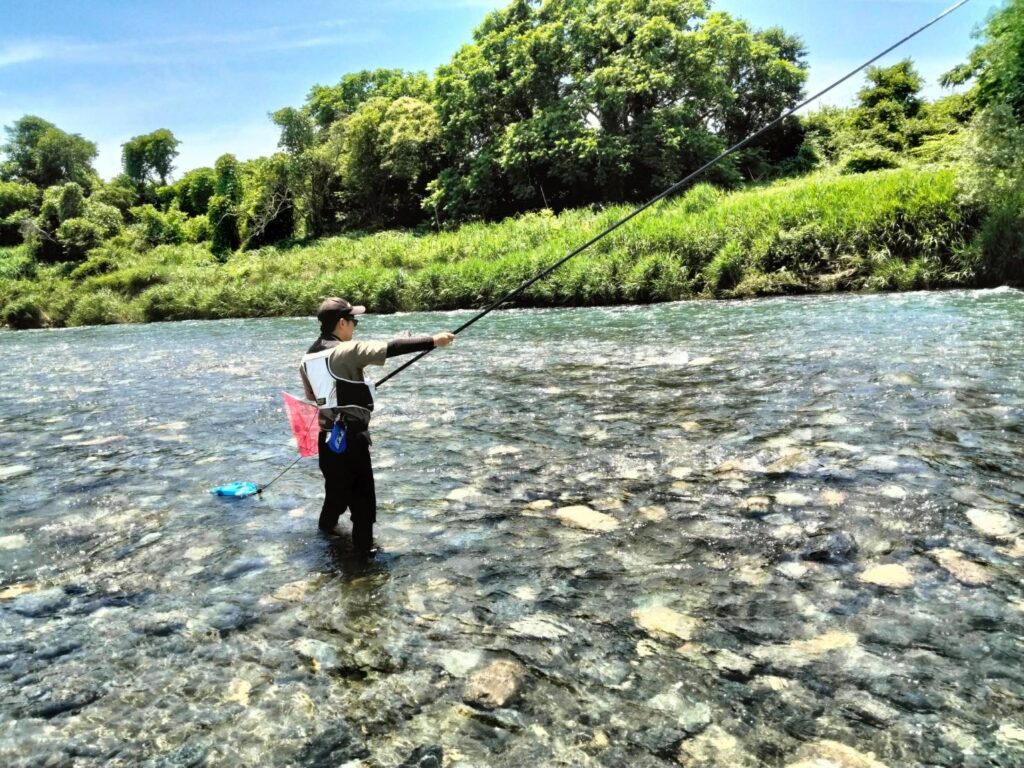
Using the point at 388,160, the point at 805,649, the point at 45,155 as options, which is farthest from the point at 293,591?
A: the point at 45,155

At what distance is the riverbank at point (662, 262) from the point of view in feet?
71.7

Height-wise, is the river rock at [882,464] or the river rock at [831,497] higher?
the river rock at [882,464]

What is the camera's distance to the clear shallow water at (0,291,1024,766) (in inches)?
115

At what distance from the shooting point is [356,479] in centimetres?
484

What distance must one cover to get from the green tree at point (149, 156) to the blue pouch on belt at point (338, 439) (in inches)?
5172

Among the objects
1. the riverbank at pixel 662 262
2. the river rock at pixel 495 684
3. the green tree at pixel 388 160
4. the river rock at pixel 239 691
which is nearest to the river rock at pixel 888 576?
the river rock at pixel 495 684

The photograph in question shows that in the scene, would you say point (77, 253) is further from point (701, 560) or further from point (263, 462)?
point (701, 560)

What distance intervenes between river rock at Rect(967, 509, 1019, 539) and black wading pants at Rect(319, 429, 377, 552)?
4.15m

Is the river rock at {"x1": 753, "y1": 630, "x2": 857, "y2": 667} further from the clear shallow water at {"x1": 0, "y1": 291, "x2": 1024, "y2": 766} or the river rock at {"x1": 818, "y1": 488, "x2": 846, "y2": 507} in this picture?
the river rock at {"x1": 818, "y1": 488, "x2": 846, "y2": 507}

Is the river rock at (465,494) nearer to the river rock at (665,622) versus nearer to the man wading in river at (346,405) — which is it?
the man wading in river at (346,405)

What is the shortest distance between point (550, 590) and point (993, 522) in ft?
10.2

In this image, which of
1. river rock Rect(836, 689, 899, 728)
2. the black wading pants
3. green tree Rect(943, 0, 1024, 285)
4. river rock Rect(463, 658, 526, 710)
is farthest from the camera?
green tree Rect(943, 0, 1024, 285)

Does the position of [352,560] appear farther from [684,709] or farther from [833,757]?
[833,757]

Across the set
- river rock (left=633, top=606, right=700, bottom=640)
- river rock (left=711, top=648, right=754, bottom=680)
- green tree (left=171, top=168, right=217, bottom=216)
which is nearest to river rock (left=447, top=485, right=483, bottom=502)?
river rock (left=633, top=606, right=700, bottom=640)
